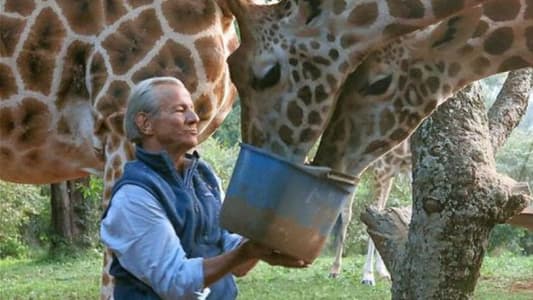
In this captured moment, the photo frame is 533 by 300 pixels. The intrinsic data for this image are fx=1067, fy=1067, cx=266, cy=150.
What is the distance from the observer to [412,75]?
3.80 metres

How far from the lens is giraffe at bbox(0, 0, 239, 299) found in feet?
14.9

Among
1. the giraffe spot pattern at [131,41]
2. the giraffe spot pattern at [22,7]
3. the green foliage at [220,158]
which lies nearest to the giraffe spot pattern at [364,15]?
the giraffe spot pattern at [131,41]

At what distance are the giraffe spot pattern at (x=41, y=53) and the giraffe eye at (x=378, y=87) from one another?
1.65 meters

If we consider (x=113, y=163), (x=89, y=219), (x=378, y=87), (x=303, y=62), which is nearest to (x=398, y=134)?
(x=378, y=87)

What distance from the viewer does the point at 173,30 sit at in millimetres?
4598

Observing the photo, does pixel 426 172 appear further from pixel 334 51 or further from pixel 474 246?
pixel 334 51

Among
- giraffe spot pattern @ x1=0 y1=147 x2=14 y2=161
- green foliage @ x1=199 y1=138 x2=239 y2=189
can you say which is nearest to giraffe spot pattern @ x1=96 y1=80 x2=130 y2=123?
giraffe spot pattern @ x1=0 y1=147 x2=14 y2=161

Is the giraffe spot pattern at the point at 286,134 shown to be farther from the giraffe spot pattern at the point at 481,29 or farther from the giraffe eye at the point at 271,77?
the giraffe spot pattern at the point at 481,29

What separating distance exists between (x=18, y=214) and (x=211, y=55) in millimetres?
14325

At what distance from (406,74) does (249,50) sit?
57cm

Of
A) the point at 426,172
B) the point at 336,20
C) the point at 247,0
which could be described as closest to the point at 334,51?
the point at 336,20

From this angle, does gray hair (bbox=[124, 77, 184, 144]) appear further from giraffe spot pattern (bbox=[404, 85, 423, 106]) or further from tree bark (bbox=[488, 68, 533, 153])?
tree bark (bbox=[488, 68, 533, 153])

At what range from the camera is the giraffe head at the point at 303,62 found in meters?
3.72

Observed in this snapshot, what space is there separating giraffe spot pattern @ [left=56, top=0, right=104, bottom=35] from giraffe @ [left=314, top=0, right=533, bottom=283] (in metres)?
1.39
